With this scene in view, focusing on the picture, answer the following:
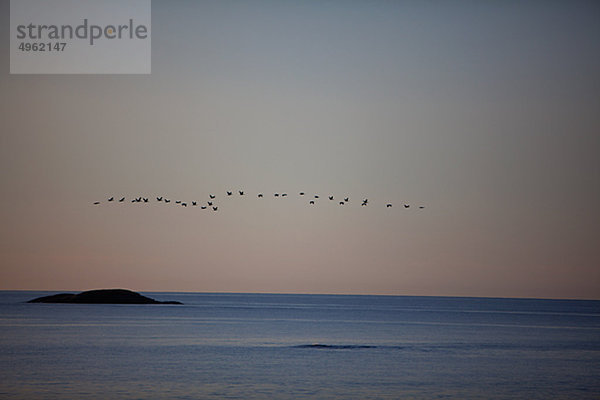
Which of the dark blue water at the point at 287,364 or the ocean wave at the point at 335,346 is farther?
the ocean wave at the point at 335,346

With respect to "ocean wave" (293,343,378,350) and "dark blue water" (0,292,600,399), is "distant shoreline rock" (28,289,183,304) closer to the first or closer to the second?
"dark blue water" (0,292,600,399)

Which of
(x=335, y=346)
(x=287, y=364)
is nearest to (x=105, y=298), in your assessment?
(x=335, y=346)

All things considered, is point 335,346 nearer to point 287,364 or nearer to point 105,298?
point 287,364

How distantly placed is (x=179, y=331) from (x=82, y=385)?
41193 mm

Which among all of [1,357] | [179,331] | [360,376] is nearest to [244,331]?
[179,331]

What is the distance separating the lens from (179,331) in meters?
Answer: 82.8

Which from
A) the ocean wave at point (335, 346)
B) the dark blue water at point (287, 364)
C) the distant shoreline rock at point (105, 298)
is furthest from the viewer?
the distant shoreline rock at point (105, 298)

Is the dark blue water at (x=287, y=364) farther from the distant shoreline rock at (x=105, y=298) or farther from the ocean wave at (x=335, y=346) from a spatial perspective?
the distant shoreline rock at (x=105, y=298)

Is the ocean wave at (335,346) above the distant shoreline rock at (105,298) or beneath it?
beneath

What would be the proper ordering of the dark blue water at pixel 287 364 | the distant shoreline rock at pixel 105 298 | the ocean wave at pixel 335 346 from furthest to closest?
the distant shoreline rock at pixel 105 298
the ocean wave at pixel 335 346
the dark blue water at pixel 287 364

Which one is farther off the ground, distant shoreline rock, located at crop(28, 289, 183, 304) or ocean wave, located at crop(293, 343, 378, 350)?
distant shoreline rock, located at crop(28, 289, 183, 304)

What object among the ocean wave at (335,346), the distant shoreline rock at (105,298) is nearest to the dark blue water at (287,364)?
the ocean wave at (335,346)

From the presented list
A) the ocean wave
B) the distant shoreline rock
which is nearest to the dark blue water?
the ocean wave

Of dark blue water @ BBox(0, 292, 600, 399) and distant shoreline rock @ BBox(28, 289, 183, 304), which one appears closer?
dark blue water @ BBox(0, 292, 600, 399)
